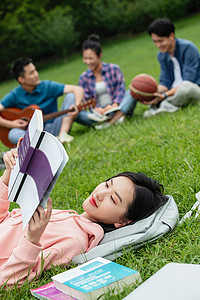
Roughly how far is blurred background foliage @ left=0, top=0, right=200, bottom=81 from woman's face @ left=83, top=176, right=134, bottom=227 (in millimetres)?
19866

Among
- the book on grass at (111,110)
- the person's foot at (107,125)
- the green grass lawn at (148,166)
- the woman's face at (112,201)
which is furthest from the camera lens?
the book on grass at (111,110)

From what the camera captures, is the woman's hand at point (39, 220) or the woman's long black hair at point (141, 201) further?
the woman's long black hair at point (141, 201)

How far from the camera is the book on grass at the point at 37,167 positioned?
1740mm

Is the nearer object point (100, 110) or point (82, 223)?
point (82, 223)

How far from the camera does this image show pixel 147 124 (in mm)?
4703

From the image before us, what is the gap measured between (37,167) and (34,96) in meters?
4.01

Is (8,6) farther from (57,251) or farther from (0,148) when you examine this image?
(57,251)

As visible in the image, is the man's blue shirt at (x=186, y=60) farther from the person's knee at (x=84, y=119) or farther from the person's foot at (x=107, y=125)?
the person's knee at (x=84, y=119)

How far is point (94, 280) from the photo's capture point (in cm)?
174

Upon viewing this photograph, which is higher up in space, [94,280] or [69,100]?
[94,280]

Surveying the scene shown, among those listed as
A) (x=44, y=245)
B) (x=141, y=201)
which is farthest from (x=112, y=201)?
(x=44, y=245)

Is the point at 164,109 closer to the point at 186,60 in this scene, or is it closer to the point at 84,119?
the point at 186,60

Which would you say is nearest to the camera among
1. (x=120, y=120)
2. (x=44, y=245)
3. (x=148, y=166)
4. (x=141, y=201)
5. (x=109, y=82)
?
(x=44, y=245)

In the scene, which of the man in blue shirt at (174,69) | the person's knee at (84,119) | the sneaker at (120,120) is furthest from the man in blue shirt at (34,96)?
the man in blue shirt at (174,69)
